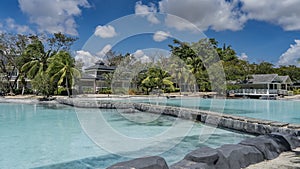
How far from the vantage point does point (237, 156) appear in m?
2.89

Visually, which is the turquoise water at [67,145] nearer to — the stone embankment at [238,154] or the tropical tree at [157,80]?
the stone embankment at [238,154]

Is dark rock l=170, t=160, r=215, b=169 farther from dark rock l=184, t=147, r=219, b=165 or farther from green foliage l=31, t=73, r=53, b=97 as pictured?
green foliage l=31, t=73, r=53, b=97

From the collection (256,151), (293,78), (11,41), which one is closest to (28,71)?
(11,41)

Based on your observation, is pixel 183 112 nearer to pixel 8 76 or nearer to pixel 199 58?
pixel 199 58

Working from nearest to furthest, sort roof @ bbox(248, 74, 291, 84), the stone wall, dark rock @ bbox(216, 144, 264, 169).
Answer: dark rock @ bbox(216, 144, 264, 169), the stone wall, roof @ bbox(248, 74, 291, 84)

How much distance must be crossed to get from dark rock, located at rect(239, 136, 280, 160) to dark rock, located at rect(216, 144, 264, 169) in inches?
3.5

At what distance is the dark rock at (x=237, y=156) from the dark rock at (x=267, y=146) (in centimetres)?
9

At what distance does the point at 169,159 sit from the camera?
15.1 feet

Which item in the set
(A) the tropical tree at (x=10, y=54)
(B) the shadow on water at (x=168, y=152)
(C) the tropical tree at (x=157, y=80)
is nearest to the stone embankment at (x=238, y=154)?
(B) the shadow on water at (x=168, y=152)

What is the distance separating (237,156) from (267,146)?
685 millimetres

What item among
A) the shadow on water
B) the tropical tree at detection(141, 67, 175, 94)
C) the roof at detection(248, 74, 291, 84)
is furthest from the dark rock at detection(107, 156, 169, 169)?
the roof at detection(248, 74, 291, 84)

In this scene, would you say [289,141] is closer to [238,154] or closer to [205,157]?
[238,154]

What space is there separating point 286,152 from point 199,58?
22640 millimetres

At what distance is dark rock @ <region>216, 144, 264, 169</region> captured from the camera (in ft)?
9.02
